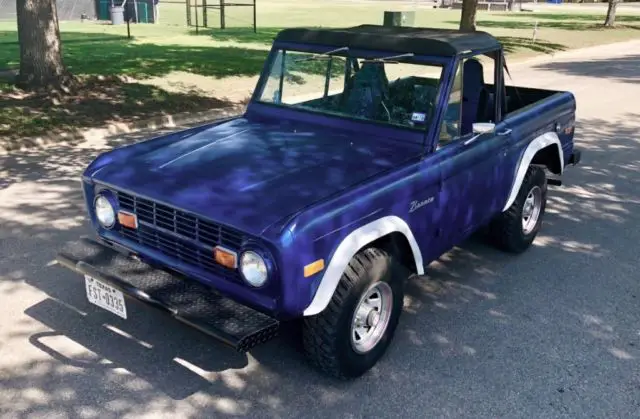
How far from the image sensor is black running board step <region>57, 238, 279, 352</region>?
9.32 feet

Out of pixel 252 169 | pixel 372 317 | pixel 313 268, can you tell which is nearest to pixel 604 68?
pixel 372 317

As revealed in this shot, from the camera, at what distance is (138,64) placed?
14.1 m

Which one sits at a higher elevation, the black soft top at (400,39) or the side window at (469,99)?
the black soft top at (400,39)

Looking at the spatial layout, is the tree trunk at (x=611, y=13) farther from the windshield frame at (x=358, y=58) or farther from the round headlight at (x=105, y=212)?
the round headlight at (x=105, y=212)

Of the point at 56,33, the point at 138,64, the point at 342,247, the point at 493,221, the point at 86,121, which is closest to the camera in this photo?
the point at 342,247

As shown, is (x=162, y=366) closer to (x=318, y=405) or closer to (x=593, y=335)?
(x=318, y=405)

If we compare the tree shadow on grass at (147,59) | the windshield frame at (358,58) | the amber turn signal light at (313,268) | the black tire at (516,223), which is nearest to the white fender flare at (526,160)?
the black tire at (516,223)

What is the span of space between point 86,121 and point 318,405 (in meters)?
7.30

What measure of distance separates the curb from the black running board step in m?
5.22

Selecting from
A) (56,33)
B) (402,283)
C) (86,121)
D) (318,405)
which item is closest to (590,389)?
(402,283)

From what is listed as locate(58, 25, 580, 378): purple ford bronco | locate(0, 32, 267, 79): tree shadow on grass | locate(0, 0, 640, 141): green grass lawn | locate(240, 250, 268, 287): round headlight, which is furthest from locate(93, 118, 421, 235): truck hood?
locate(0, 32, 267, 79): tree shadow on grass

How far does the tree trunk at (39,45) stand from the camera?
9.80m

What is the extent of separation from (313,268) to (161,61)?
12956mm

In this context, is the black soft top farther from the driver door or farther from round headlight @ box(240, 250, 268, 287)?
round headlight @ box(240, 250, 268, 287)
